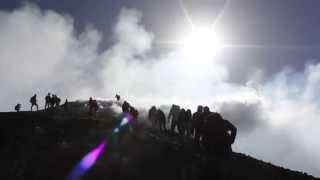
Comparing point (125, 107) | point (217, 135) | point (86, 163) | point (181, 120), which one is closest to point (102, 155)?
point (86, 163)

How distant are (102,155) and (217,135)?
15466 mm

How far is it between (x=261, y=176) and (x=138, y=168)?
10261 mm

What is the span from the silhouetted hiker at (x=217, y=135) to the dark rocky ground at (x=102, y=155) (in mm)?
6669

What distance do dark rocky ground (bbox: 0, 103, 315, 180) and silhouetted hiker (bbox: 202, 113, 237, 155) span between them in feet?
21.9

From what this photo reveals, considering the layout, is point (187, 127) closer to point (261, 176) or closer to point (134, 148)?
point (134, 148)

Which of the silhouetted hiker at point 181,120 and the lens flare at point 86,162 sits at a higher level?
the silhouetted hiker at point 181,120

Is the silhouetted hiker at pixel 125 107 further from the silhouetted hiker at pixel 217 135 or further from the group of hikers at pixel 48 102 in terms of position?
the silhouetted hiker at pixel 217 135

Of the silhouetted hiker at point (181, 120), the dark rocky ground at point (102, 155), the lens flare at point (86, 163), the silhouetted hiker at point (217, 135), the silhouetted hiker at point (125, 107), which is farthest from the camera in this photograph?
the silhouetted hiker at point (125, 107)

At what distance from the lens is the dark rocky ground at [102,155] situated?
23359mm

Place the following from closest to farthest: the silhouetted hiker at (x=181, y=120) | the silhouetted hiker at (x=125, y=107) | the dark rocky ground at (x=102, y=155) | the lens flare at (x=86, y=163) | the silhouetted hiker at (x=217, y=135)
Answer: the silhouetted hiker at (x=217, y=135) < the lens flare at (x=86, y=163) < the dark rocky ground at (x=102, y=155) < the silhouetted hiker at (x=181, y=120) < the silhouetted hiker at (x=125, y=107)

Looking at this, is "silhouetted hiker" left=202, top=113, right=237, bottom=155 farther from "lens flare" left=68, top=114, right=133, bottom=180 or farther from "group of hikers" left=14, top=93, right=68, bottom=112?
"group of hikers" left=14, top=93, right=68, bottom=112

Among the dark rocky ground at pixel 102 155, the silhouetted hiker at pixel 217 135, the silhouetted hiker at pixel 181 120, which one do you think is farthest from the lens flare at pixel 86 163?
the silhouetted hiker at pixel 217 135

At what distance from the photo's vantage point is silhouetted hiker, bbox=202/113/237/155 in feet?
44.2

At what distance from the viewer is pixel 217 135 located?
1351 cm
